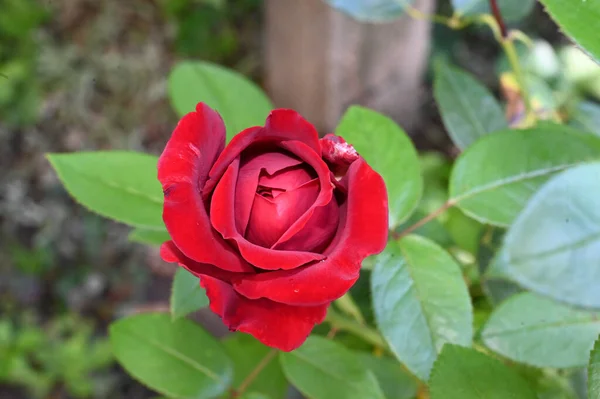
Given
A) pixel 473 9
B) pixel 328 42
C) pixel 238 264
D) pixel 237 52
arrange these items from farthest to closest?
pixel 237 52, pixel 328 42, pixel 473 9, pixel 238 264

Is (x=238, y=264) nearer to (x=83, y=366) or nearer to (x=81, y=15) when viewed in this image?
(x=83, y=366)

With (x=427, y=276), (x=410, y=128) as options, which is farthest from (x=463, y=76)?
(x=410, y=128)

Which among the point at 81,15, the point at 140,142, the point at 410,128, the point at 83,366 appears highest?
the point at 81,15

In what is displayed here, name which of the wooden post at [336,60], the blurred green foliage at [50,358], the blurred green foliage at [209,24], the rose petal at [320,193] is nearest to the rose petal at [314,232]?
the rose petal at [320,193]

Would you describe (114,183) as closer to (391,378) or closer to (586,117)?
(391,378)

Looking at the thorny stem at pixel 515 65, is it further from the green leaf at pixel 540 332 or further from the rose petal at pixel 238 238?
the rose petal at pixel 238 238

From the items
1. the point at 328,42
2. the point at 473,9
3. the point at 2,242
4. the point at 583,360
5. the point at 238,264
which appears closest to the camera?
the point at 238,264
